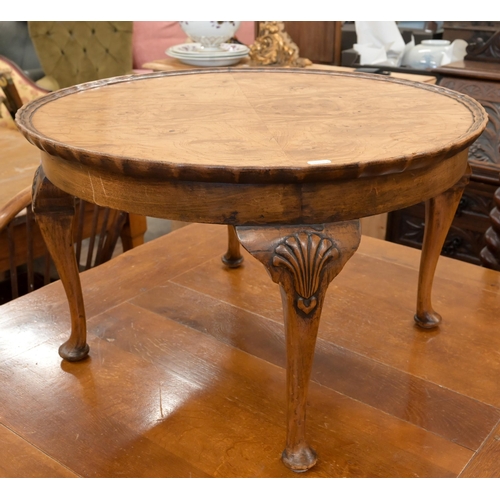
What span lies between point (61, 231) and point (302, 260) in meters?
0.47

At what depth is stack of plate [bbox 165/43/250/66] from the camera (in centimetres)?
233

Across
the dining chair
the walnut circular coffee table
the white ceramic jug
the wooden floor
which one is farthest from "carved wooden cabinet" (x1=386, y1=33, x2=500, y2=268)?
the dining chair

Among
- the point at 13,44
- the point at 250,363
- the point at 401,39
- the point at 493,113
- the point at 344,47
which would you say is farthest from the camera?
the point at 13,44

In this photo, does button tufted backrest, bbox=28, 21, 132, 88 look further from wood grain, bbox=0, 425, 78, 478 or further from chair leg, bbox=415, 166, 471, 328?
wood grain, bbox=0, 425, 78, 478

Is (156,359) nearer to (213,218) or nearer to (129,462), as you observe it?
(129,462)

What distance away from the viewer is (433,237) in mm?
1181

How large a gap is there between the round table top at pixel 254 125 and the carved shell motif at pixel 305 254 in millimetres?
86

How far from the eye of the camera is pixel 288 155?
0.82 metres

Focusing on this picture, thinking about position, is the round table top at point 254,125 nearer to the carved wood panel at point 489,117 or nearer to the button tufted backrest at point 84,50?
the carved wood panel at point 489,117

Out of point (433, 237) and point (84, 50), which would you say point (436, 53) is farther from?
point (84, 50)

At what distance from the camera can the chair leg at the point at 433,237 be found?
3.75ft

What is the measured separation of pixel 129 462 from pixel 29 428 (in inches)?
7.4

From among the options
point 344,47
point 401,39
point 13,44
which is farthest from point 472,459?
point 13,44

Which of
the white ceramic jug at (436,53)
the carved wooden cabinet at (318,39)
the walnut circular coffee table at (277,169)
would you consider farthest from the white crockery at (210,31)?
the walnut circular coffee table at (277,169)
